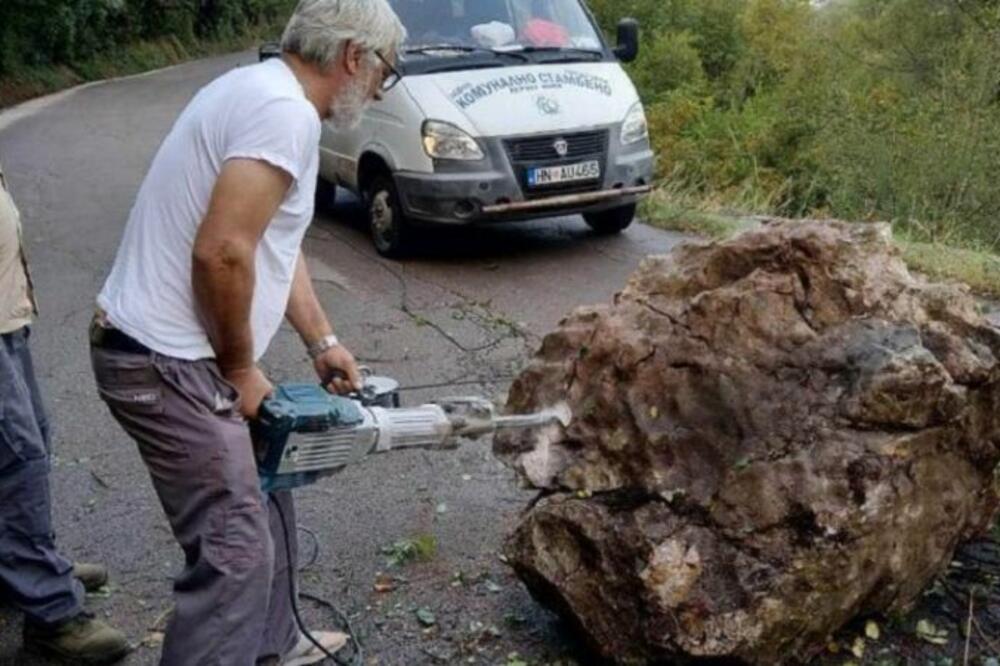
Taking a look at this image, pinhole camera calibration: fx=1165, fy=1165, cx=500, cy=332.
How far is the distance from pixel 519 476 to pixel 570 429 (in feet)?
0.76

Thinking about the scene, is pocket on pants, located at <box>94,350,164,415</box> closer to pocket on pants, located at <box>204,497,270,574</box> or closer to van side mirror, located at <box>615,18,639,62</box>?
pocket on pants, located at <box>204,497,270,574</box>

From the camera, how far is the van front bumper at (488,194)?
324 inches

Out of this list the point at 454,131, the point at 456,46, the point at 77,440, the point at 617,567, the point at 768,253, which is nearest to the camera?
the point at 617,567

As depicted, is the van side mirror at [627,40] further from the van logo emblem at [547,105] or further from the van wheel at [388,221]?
the van wheel at [388,221]

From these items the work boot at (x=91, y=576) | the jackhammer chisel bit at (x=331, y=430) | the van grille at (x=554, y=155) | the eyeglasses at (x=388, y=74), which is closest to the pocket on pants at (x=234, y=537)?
the jackhammer chisel bit at (x=331, y=430)

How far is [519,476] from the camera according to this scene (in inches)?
152

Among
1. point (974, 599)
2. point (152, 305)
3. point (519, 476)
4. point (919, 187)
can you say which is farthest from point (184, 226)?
point (919, 187)

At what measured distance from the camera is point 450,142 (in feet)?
27.1

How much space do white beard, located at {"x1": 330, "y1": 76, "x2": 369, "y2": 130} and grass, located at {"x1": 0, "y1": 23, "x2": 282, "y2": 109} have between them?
64.5 feet

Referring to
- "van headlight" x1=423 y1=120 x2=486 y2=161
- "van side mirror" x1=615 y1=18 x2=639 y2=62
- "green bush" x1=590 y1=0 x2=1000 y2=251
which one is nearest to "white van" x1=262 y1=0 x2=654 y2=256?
"van headlight" x1=423 y1=120 x2=486 y2=161

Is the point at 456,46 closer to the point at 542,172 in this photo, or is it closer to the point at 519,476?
the point at 542,172

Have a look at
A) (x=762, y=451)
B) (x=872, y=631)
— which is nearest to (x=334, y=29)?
(x=762, y=451)

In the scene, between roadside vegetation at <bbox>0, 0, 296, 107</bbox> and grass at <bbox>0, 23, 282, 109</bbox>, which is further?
roadside vegetation at <bbox>0, 0, 296, 107</bbox>

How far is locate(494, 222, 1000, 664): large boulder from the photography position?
3.40 metres
